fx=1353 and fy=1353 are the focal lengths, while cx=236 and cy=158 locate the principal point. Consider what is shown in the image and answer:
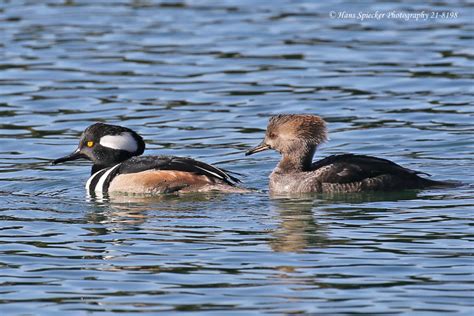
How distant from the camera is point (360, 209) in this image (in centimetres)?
1311

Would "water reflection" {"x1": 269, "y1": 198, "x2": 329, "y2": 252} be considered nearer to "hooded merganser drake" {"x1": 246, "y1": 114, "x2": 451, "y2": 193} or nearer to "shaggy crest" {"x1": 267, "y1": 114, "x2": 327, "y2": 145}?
"hooded merganser drake" {"x1": 246, "y1": 114, "x2": 451, "y2": 193}

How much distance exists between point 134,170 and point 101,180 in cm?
37

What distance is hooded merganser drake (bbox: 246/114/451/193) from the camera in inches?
547

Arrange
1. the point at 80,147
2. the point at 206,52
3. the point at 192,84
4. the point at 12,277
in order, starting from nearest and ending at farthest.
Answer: the point at 12,277
the point at 80,147
the point at 192,84
the point at 206,52

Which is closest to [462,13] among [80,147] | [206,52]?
[206,52]

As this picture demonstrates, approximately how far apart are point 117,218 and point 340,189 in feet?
7.90

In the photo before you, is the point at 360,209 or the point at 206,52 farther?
the point at 206,52

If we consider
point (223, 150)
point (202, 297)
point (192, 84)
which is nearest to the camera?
point (202, 297)

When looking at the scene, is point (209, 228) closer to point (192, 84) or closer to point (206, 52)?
point (192, 84)

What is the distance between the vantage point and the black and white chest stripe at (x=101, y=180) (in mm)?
14352

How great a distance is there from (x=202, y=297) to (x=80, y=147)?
5.63 metres

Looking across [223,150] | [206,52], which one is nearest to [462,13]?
[206,52]

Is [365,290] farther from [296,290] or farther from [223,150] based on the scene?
[223,150]

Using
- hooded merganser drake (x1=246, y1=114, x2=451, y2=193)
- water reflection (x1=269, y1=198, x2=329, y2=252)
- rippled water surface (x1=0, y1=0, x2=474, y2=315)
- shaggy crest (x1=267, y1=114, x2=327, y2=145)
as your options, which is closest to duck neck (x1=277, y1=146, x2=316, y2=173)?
hooded merganser drake (x1=246, y1=114, x2=451, y2=193)
